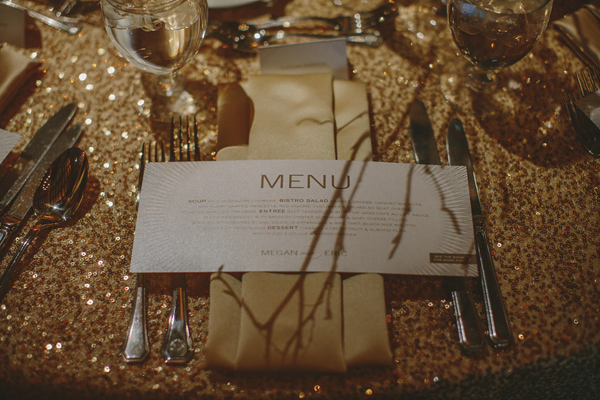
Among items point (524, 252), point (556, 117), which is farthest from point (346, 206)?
point (556, 117)

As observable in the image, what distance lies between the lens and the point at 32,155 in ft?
1.66

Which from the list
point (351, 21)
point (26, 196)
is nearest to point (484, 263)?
point (351, 21)

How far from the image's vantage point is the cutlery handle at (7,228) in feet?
1.47

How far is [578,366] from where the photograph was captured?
1.33ft

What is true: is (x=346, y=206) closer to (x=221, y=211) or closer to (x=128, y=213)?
(x=221, y=211)

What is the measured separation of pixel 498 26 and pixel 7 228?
676 millimetres

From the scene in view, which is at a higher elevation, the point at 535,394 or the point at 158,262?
the point at 158,262

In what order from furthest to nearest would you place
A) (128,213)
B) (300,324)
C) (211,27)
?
(211,27), (128,213), (300,324)

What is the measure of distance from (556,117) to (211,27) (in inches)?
23.2

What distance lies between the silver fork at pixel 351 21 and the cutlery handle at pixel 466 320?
0.47 metres

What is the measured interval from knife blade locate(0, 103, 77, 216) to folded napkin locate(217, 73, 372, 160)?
0.24m

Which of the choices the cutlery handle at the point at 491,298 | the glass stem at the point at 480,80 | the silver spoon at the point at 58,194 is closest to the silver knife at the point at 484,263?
the cutlery handle at the point at 491,298

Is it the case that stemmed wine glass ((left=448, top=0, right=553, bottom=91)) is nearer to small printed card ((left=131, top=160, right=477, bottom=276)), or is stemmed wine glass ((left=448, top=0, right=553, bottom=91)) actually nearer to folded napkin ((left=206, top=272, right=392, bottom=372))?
small printed card ((left=131, top=160, right=477, bottom=276))

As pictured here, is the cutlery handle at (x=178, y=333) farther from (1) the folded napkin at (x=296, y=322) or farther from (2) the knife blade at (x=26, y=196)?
(2) the knife blade at (x=26, y=196)
